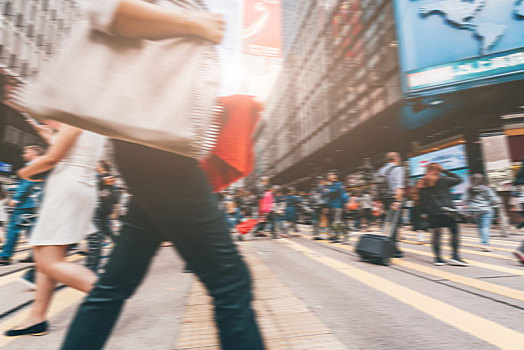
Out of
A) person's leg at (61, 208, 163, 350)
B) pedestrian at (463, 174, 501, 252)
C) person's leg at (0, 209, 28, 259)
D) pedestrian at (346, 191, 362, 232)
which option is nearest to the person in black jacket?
pedestrian at (463, 174, 501, 252)

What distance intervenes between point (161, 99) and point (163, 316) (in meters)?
1.96

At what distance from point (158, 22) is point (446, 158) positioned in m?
17.2

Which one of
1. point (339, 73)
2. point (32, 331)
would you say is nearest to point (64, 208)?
point (32, 331)

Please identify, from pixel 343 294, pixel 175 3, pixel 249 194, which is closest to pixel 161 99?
pixel 175 3

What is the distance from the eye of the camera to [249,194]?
9.88 m

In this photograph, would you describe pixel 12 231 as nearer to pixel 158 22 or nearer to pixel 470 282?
pixel 158 22

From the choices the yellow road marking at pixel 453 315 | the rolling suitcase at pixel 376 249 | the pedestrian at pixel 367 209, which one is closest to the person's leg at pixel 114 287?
the yellow road marking at pixel 453 315

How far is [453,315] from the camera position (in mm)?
2258

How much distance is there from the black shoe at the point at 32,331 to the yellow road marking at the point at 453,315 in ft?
8.58

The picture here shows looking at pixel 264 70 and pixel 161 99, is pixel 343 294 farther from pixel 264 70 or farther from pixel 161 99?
pixel 161 99

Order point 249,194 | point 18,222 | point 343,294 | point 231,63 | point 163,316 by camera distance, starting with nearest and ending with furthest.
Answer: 1. point 231,63
2. point 163,316
3. point 343,294
4. point 18,222
5. point 249,194

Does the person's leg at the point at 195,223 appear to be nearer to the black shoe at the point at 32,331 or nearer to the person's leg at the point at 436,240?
the black shoe at the point at 32,331

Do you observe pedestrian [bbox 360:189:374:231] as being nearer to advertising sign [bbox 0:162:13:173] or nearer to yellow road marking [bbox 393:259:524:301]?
yellow road marking [bbox 393:259:524:301]

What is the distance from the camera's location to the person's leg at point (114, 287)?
3.70 ft
